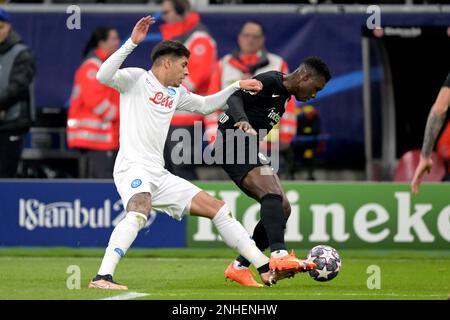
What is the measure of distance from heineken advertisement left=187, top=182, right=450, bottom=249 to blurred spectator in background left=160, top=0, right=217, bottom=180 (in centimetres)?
108

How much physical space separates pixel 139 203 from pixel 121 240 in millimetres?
375

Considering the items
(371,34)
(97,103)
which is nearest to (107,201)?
(97,103)

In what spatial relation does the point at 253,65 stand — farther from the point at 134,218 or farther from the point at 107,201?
the point at 134,218

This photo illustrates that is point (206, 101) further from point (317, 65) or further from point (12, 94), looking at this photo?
point (12, 94)

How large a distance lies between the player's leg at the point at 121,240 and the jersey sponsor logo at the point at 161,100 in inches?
34.4

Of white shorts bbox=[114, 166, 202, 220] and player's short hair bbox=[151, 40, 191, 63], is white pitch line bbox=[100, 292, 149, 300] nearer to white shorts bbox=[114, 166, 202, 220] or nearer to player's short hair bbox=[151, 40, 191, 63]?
white shorts bbox=[114, 166, 202, 220]

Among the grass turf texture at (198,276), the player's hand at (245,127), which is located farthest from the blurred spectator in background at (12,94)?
the player's hand at (245,127)

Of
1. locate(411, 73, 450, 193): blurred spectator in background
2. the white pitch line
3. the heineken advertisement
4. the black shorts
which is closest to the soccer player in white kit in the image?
the black shorts

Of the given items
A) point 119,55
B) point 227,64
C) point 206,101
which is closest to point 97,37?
point 227,64

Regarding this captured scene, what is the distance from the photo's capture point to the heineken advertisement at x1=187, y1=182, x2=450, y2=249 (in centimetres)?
1595

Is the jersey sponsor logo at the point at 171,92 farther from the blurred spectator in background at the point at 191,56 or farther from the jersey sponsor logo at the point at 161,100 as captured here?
the blurred spectator in background at the point at 191,56

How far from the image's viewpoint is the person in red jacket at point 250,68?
55.9 ft

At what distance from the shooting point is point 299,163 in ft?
58.2

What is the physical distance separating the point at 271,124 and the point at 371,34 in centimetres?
644
